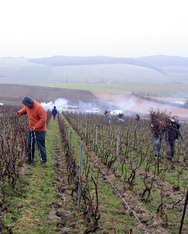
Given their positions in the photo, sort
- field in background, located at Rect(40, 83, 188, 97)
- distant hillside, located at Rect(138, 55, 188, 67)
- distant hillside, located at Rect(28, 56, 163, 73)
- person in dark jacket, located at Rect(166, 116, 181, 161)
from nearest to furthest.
→ person in dark jacket, located at Rect(166, 116, 181, 161) → field in background, located at Rect(40, 83, 188, 97) → distant hillside, located at Rect(28, 56, 163, 73) → distant hillside, located at Rect(138, 55, 188, 67)

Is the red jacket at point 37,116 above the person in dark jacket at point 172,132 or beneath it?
above

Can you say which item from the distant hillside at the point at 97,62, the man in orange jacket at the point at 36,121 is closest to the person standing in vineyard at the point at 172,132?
the man in orange jacket at the point at 36,121

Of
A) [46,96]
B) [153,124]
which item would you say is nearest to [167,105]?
[46,96]

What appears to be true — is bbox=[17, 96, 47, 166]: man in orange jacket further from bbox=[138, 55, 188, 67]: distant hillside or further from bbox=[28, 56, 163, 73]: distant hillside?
bbox=[138, 55, 188, 67]: distant hillside

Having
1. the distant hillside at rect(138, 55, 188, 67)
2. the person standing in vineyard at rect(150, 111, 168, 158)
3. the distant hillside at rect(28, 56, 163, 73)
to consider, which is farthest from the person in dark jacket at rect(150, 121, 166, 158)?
the distant hillside at rect(138, 55, 188, 67)

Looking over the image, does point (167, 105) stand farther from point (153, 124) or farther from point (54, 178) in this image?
point (54, 178)

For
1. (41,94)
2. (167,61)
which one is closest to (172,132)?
(41,94)

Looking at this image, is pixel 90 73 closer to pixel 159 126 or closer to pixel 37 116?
pixel 159 126

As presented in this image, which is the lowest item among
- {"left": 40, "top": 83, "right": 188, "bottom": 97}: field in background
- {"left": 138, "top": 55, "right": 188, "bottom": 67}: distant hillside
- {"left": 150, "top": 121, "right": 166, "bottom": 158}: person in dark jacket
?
{"left": 150, "top": 121, "right": 166, "bottom": 158}: person in dark jacket

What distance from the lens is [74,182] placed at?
5805mm

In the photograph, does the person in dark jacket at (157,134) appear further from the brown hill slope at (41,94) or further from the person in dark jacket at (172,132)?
the brown hill slope at (41,94)

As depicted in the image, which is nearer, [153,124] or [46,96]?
[153,124]

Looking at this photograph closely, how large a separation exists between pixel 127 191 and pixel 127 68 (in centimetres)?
12251

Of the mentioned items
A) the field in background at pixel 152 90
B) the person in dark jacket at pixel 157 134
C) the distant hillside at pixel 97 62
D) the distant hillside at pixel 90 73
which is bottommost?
the person in dark jacket at pixel 157 134
